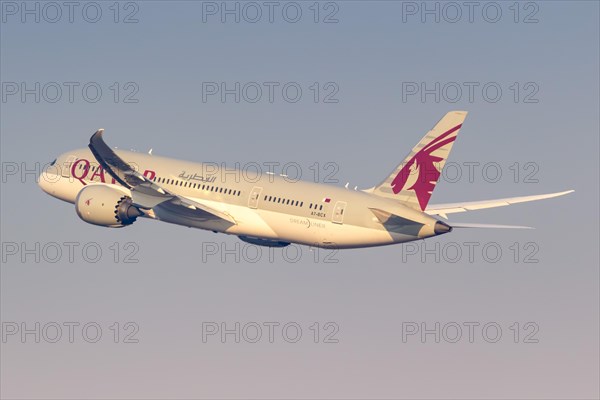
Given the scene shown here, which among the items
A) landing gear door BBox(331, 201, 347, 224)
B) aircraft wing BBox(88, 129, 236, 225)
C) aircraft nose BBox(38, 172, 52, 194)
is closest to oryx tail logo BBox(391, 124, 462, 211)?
landing gear door BBox(331, 201, 347, 224)

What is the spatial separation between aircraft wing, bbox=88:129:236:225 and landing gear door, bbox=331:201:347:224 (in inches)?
272

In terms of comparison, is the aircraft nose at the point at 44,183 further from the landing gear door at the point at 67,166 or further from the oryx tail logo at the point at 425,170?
the oryx tail logo at the point at 425,170

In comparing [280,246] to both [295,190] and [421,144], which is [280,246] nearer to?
[295,190]

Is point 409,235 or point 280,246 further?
point 280,246

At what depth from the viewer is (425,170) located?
78.1 metres

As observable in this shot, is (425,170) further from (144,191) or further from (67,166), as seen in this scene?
(67,166)

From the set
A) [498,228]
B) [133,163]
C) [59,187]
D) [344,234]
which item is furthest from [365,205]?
[59,187]

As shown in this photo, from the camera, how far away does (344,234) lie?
78000 millimetres

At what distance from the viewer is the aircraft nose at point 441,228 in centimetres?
7588

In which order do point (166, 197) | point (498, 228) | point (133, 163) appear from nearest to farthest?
1. point (498, 228)
2. point (166, 197)
3. point (133, 163)

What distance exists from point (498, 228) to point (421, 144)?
679cm

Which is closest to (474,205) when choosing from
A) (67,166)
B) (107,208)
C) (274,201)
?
(274,201)

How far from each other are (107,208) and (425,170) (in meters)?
19.3

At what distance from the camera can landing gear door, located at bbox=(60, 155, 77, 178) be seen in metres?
89.1
